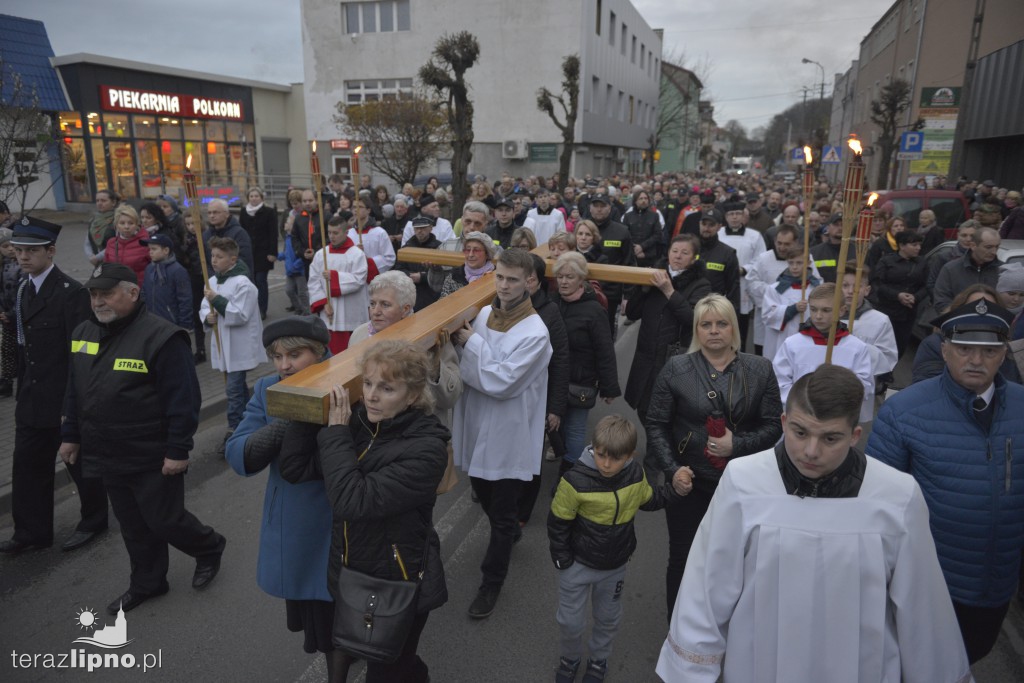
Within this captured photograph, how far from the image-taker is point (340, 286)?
7047mm

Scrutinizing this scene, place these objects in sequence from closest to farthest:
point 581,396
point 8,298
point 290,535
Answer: point 290,535, point 581,396, point 8,298

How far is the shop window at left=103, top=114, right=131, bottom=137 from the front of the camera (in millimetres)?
30125

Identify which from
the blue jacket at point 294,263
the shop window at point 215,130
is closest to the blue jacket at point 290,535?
the blue jacket at point 294,263

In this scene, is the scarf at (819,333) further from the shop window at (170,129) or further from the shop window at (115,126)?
the shop window at (170,129)

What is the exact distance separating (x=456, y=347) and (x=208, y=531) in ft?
6.66

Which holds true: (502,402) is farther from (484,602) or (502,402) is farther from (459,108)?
(459,108)

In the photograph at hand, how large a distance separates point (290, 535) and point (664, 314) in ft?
11.4

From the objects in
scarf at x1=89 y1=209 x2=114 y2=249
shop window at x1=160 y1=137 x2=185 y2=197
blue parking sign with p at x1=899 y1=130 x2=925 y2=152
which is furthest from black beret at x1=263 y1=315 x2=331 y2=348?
shop window at x1=160 y1=137 x2=185 y2=197

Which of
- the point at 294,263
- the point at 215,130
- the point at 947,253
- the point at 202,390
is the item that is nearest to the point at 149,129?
the point at 215,130

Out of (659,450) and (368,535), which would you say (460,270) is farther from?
(368,535)

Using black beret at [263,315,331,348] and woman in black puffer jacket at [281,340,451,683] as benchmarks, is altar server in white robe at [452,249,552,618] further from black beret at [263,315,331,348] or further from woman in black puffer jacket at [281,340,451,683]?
woman in black puffer jacket at [281,340,451,683]

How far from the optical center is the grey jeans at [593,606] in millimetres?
3328

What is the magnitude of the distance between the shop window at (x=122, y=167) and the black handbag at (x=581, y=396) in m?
31.9

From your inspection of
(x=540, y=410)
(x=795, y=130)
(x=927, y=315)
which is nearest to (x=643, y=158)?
(x=795, y=130)
